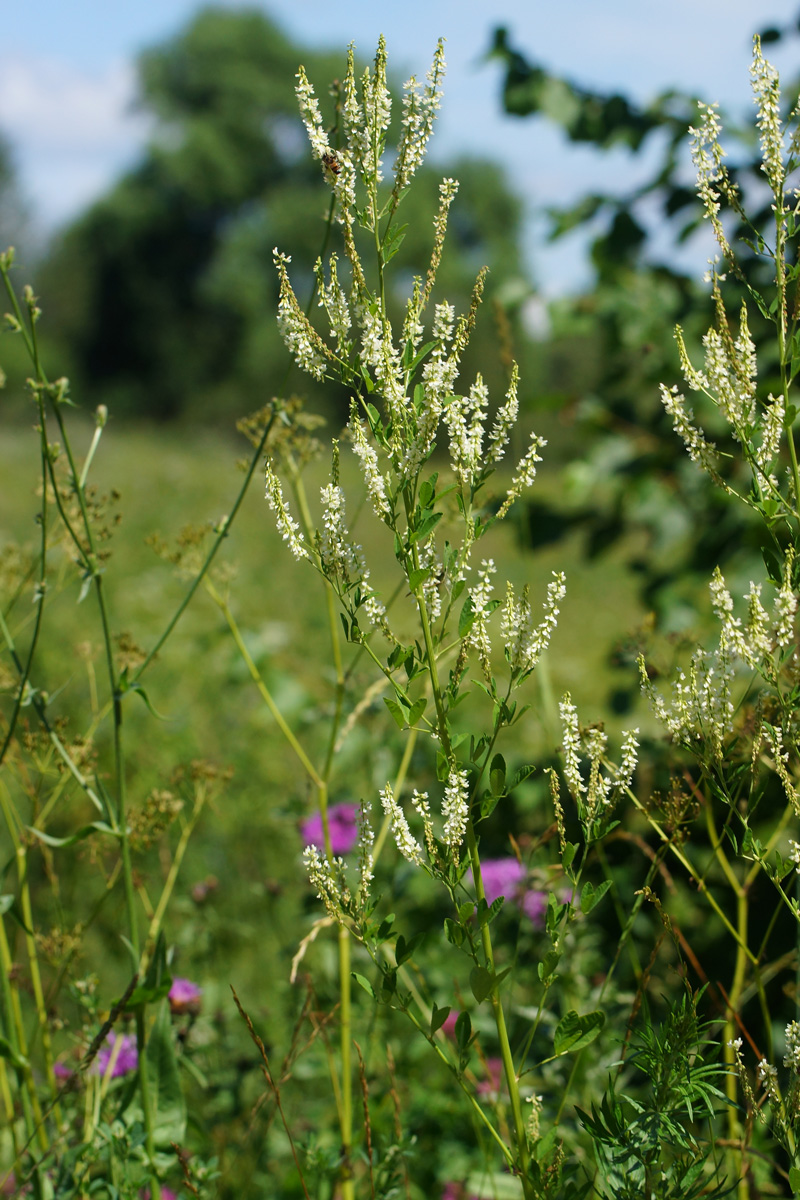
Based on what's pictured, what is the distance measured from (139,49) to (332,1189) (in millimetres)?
51077

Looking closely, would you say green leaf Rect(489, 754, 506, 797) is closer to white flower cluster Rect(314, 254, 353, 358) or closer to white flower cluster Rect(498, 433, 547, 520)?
white flower cluster Rect(498, 433, 547, 520)

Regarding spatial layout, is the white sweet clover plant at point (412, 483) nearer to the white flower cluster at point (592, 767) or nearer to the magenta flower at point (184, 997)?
the white flower cluster at point (592, 767)

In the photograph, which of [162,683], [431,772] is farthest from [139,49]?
[431,772]

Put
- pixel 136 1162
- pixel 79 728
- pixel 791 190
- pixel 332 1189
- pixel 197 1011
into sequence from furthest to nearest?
pixel 79 728
pixel 197 1011
pixel 332 1189
pixel 136 1162
pixel 791 190

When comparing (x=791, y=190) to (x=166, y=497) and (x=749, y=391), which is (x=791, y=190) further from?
(x=166, y=497)

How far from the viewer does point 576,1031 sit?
0.97m

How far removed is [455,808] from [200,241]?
4481cm

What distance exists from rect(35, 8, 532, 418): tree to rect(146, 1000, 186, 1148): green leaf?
120 ft

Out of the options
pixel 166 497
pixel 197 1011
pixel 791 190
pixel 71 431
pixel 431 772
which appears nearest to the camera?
pixel 791 190

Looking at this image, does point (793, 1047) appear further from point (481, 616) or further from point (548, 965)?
point (481, 616)

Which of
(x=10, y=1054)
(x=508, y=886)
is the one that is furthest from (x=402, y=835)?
(x=508, y=886)

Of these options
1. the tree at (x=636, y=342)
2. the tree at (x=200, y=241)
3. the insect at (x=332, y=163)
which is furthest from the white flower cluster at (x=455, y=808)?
the tree at (x=200, y=241)

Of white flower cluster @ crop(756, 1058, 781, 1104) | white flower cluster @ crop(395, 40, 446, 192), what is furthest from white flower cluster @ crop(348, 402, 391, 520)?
white flower cluster @ crop(756, 1058, 781, 1104)

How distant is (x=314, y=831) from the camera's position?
212 cm
